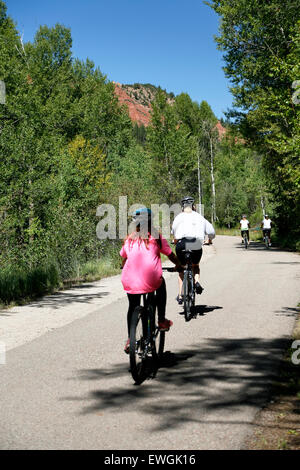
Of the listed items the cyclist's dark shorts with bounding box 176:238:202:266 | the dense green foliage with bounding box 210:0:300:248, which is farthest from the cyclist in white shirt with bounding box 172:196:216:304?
the dense green foliage with bounding box 210:0:300:248

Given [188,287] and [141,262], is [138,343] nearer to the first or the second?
[141,262]

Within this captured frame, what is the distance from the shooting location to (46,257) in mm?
14961

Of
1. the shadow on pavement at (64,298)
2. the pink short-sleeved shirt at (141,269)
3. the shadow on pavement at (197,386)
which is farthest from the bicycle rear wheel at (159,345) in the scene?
the shadow on pavement at (64,298)

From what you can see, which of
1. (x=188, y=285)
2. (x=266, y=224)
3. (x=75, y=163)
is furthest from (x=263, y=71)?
(x=188, y=285)

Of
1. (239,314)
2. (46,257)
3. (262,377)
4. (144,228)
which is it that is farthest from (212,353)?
(46,257)

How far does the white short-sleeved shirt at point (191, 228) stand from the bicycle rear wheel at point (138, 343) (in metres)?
3.81

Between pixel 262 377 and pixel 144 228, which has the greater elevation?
pixel 144 228

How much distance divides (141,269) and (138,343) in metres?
0.79

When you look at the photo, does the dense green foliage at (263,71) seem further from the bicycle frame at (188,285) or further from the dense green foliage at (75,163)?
the bicycle frame at (188,285)

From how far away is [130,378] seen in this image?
16.9ft

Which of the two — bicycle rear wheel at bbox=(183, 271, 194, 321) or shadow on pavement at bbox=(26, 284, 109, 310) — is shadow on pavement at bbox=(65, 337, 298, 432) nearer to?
bicycle rear wheel at bbox=(183, 271, 194, 321)
